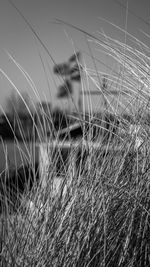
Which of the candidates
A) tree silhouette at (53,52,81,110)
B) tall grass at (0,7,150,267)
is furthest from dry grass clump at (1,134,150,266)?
tree silhouette at (53,52,81,110)

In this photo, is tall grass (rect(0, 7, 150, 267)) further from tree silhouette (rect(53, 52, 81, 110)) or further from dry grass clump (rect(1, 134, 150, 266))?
tree silhouette (rect(53, 52, 81, 110))

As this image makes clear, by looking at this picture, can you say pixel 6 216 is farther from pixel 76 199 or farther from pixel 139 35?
pixel 139 35

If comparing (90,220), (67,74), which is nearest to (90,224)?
(90,220)

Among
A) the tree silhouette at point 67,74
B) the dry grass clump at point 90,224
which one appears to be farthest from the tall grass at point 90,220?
the tree silhouette at point 67,74

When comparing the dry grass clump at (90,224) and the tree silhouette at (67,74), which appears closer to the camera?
the dry grass clump at (90,224)

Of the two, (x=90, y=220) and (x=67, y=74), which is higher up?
(x=67, y=74)

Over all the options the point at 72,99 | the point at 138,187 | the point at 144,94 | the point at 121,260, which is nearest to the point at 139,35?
the point at 144,94

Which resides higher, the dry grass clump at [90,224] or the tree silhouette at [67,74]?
the tree silhouette at [67,74]

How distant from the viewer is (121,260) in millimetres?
779

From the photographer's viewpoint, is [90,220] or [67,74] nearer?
[90,220]

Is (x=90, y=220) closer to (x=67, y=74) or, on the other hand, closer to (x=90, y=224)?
(x=90, y=224)

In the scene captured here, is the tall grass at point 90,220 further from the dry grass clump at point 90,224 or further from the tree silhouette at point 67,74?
the tree silhouette at point 67,74

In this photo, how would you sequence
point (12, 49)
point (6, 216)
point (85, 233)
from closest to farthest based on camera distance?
point (85, 233) → point (6, 216) → point (12, 49)

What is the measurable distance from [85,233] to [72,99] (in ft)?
1.08
